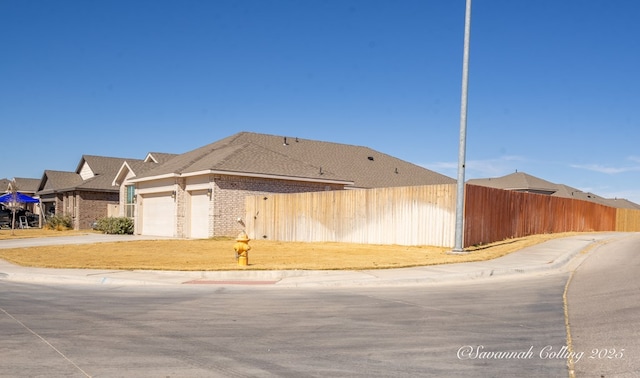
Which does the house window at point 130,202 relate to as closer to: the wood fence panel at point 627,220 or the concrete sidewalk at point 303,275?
the concrete sidewalk at point 303,275

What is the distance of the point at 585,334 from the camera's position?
7.38m

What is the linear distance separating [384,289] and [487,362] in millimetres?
6133

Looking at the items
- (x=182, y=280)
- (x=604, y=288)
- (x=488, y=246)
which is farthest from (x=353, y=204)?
(x=604, y=288)

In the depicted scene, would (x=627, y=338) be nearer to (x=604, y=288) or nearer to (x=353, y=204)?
(x=604, y=288)

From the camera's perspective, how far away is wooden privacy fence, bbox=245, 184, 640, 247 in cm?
2150

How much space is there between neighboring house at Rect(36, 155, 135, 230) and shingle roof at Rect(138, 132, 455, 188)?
8.66 metres

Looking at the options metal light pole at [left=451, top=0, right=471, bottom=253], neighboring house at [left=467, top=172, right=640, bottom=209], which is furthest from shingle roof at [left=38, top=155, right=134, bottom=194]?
neighboring house at [left=467, top=172, right=640, bottom=209]

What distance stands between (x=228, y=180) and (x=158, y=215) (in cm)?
718

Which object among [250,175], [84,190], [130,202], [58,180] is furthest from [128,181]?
[58,180]

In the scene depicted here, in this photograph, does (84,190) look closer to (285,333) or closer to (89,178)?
(89,178)

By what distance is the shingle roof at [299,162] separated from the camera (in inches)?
1250

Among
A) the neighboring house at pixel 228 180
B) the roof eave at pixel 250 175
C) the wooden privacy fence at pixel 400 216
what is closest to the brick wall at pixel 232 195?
the neighboring house at pixel 228 180

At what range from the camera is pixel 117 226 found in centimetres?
3684

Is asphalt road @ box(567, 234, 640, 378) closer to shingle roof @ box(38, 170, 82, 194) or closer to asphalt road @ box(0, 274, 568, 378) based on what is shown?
asphalt road @ box(0, 274, 568, 378)
